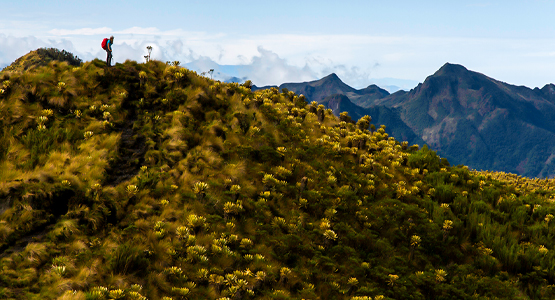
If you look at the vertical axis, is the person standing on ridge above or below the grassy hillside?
above

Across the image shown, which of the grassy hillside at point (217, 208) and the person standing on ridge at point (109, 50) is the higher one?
the person standing on ridge at point (109, 50)

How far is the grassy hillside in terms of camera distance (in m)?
8.25

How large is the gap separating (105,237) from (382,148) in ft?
56.5

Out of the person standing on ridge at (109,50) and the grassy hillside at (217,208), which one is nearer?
the grassy hillside at (217,208)

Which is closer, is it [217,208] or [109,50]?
[217,208]

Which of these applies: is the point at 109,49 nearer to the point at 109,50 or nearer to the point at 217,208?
the point at 109,50

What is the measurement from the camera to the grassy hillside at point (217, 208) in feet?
27.1

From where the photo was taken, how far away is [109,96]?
15.6m

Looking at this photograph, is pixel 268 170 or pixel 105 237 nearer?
pixel 105 237

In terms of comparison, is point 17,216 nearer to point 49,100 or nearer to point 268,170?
Result: point 49,100

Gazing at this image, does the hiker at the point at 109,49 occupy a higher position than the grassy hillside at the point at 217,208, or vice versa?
the hiker at the point at 109,49

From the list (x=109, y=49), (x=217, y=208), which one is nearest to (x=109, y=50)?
(x=109, y=49)

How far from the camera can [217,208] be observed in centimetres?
1093

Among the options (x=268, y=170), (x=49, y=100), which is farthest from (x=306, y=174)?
(x=49, y=100)
